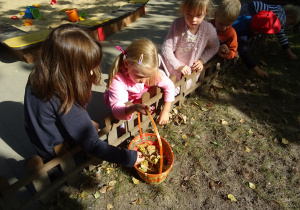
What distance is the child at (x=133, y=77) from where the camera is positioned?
1901 millimetres

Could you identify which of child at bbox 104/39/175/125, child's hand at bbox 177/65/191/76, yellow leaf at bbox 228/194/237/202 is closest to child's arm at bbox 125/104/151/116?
child at bbox 104/39/175/125

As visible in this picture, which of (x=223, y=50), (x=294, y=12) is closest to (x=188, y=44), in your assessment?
(x=223, y=50)

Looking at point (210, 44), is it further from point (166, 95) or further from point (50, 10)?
point (50, 10)

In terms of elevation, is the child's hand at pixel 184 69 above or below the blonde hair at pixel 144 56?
Result: below

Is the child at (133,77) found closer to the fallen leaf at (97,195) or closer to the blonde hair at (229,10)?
the fallen leaf at (97,195)

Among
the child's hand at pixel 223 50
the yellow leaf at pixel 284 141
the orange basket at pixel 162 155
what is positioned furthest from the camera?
the child's hand at pixel 223 50

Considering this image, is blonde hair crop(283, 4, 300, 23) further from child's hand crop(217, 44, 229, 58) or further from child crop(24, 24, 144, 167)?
child crop(24, 24, 144, 167)

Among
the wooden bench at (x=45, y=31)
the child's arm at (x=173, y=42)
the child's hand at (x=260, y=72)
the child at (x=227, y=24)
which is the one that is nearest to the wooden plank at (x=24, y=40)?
the wooden bench at (x=45, y=31)

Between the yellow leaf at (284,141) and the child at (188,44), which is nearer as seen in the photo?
the yellow leaf at (284,141)

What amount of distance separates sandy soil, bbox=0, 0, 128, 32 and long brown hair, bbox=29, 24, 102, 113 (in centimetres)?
473

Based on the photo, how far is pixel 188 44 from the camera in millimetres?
2789

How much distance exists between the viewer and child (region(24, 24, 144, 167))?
53.2 inches

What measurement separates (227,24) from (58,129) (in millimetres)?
2574

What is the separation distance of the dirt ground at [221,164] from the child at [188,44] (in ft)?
2.01
